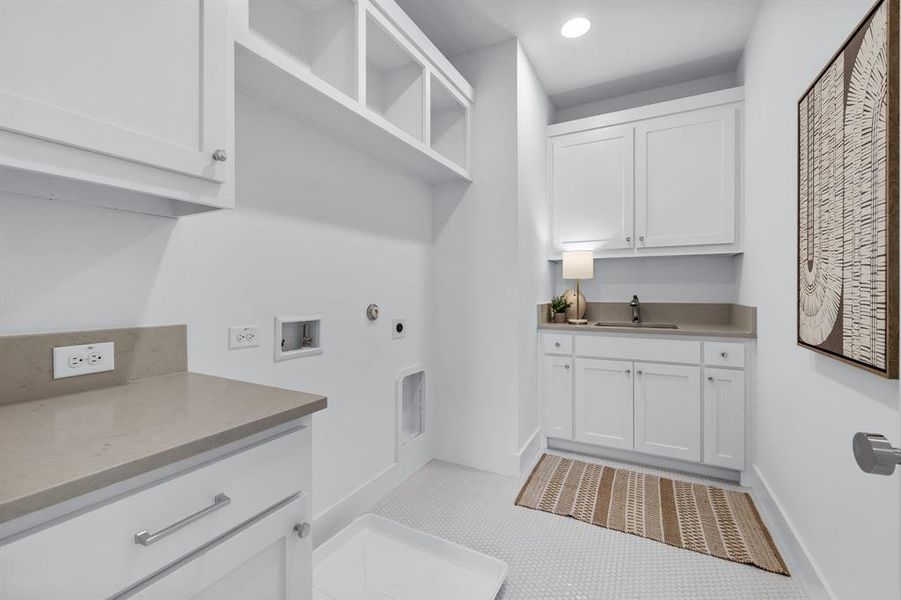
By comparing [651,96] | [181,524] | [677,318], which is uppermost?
[651,96]

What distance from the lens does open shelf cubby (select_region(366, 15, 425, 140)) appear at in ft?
6.65

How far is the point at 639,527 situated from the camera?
194 cm

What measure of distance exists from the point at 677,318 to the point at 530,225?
1353mm

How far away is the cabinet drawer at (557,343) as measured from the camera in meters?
2.80

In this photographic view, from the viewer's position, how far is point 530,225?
2.73 meters

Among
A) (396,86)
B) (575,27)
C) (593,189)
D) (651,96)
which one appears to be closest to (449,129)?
(396,86)

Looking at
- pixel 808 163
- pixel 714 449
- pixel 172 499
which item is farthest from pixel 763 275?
pixel 172 499

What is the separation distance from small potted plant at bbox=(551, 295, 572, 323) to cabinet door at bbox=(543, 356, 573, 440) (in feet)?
1.31

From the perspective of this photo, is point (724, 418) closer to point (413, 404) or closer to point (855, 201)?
point (855, 201)

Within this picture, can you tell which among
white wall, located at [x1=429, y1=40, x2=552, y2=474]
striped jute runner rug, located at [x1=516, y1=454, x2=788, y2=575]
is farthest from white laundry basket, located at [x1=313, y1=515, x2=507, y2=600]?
white wall, located at [x1=429, y1=40, x2=552, y2=474]

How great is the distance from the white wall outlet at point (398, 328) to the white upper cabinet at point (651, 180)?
54.7 inches

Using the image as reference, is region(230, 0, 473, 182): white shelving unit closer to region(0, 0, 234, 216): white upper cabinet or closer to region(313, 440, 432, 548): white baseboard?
region(0, 0, 234, 216): white upper cabinet

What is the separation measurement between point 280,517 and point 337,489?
1.13m

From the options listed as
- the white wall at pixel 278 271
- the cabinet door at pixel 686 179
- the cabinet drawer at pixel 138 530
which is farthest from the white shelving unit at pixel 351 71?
the cabinet door at pixel 686 179
